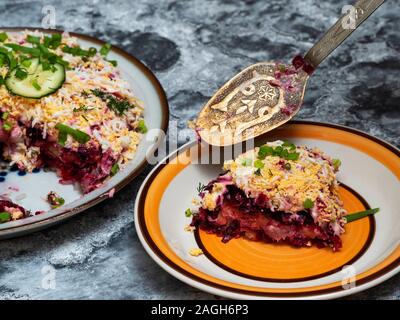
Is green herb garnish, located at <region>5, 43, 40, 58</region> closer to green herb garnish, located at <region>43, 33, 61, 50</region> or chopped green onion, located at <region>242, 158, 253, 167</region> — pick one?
green herb garnish, located at <region>43, 33, 61, 50</region>

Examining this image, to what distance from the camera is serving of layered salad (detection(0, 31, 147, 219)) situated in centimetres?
324

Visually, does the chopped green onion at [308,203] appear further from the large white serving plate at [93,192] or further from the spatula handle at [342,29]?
the spatula handle at [342,29]

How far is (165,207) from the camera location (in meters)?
2.96

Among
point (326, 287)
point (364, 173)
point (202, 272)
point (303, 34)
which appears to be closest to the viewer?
point (326, 287)

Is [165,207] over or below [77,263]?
over

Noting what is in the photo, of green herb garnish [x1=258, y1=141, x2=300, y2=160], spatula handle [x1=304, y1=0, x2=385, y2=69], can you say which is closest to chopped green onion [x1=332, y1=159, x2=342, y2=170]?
green herb garnish [x1=258, y1=141, x2=300, y2=160]

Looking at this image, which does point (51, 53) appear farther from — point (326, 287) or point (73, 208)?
point (326, 287)

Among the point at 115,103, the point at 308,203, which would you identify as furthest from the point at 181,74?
the point at 308,203

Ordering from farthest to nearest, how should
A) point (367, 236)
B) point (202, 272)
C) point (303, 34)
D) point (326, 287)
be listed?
point (303, 34)
point (367, 236)
point (202, 272)
point (326, 287)

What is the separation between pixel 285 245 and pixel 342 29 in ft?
Answer: 3.38

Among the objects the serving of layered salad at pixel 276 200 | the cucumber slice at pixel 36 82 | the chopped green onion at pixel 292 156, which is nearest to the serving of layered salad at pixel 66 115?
the cucumber slice at pixel 36 82

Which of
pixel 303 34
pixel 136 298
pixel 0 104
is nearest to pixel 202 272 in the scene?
pixel 136 298

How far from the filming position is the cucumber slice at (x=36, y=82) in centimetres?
334

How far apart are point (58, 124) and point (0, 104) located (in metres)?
0.37
